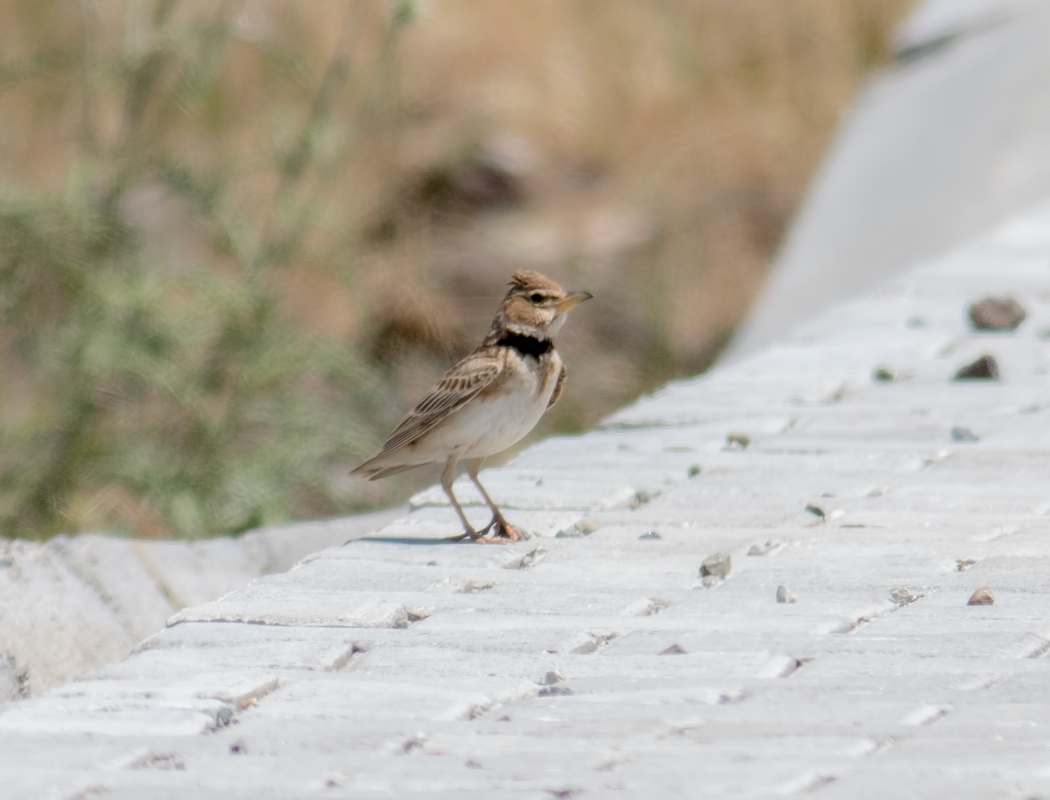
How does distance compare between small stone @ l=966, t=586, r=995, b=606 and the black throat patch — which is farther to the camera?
the black throat patch

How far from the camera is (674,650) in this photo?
10.9ft

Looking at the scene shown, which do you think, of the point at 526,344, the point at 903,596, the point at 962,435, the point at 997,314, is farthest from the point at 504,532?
the point at 997,314

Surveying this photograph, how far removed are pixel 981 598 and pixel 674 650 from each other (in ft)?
2.05

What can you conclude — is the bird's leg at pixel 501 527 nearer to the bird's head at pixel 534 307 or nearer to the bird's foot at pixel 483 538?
the bird's foot at pixel 483 538

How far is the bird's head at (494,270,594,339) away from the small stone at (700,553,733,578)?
1052 mm

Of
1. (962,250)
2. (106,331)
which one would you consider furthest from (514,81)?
(106,331)

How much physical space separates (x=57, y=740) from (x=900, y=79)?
360 inches

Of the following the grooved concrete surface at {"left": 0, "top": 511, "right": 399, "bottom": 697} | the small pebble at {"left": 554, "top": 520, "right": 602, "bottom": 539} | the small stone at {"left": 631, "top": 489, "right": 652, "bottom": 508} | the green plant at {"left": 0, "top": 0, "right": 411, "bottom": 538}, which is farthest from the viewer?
the green plant at {"left": 0, "top": 0, "right": 411, "bottom": 538}

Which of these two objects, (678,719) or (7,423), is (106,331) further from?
(678,719)

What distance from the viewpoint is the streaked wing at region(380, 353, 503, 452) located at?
15.3 ft

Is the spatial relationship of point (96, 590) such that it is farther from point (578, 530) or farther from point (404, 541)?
point (578, 530)

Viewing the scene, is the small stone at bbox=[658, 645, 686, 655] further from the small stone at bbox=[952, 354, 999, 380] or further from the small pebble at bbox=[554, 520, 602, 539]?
the small stone at bbox=[952, 354, 999, 380]

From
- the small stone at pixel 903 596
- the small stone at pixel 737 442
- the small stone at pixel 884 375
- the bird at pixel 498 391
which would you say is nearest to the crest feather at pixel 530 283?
the bird at pixel 498 391

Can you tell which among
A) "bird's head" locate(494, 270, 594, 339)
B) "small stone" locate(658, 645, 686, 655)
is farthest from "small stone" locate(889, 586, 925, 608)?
"bird's head" locate(494, 270, 594, 339)
